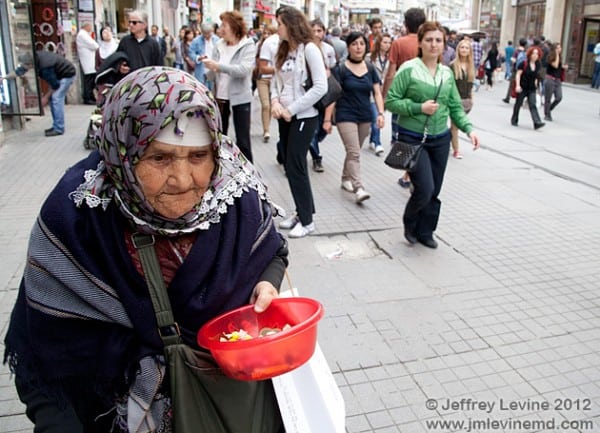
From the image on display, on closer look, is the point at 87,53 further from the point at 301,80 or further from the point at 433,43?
the point at 433,43

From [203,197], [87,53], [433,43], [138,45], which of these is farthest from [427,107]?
[87,53]

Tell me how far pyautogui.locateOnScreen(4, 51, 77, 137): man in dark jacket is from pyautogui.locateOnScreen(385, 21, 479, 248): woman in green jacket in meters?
6.94

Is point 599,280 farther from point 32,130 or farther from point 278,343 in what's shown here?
point 32,130

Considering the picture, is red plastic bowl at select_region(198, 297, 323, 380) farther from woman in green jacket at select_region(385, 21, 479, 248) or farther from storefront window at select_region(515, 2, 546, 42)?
storefront window at select_region(515, 2, 546, 42)

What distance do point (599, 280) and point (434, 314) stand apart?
165 cm

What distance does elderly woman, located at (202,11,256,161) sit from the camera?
278 inches

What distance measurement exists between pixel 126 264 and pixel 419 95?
3943mm

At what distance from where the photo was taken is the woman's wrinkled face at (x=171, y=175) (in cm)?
154

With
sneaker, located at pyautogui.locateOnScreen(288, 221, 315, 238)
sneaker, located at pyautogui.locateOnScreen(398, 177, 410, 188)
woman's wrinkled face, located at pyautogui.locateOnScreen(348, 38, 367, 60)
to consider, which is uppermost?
woman's wrinkled face, located at pyautogui.locateOnScreen(348, 38, 367, 60)

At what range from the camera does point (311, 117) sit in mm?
5340

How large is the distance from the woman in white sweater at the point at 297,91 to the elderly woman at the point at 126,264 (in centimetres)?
367

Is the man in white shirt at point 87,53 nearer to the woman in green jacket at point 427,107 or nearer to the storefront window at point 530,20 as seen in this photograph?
the woman in green jacket at point 427,107

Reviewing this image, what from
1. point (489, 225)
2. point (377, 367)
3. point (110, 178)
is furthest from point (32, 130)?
point (110, 178)

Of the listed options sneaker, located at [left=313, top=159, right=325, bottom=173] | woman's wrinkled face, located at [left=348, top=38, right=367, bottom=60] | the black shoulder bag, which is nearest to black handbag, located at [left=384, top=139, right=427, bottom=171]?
the black shoulder bag
